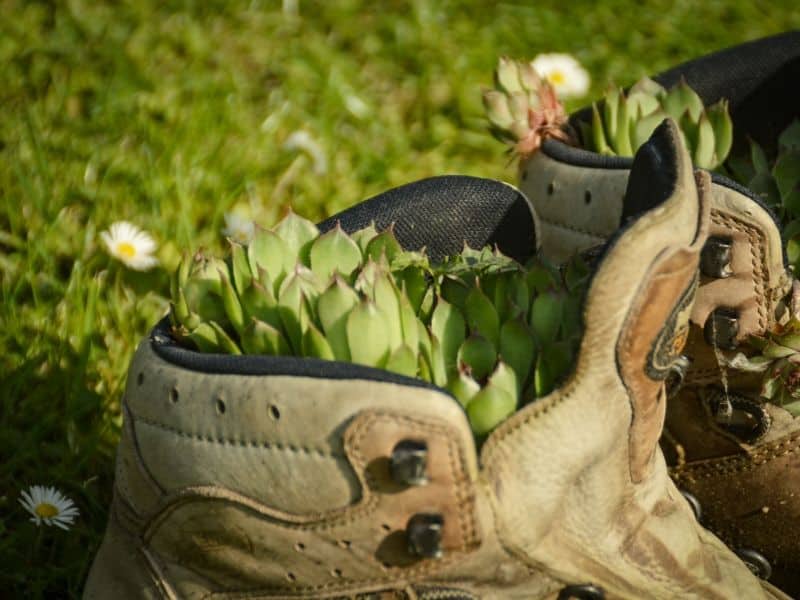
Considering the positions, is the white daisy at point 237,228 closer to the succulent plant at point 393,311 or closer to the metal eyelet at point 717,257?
the succulent plant at point 393,311

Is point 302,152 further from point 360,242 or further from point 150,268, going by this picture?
point 360,242

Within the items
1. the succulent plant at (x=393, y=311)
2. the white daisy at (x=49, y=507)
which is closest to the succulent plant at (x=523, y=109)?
the succulent plant at (x=393, y=311)

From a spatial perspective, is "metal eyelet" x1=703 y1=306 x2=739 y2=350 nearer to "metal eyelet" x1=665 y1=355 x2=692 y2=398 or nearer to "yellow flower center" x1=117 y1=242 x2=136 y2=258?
"metal eyelet" x1=665 y1=355 x2=692 y2=398

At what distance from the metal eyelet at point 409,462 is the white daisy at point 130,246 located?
3.79ft

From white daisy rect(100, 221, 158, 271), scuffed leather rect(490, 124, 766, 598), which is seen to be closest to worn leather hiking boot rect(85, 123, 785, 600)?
scuffed leather rect(490, 124, 766, 598)

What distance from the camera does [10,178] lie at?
2.31 metres

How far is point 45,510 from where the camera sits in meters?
1.61

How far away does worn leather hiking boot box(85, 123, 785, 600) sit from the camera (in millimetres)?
1081

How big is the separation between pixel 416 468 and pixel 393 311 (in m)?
0.21

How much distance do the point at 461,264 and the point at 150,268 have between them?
38.0 inches

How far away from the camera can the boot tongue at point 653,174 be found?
3.90 feet

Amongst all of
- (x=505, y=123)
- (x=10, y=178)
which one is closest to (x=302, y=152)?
(x=10, y=178)

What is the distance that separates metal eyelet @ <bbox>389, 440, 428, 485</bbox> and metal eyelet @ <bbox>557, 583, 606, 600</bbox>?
219 millimetres

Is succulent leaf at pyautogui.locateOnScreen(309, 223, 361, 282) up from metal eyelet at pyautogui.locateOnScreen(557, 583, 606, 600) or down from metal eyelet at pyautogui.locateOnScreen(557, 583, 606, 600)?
up
